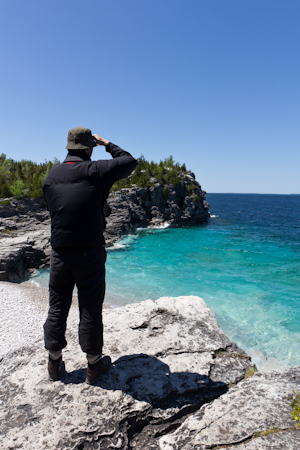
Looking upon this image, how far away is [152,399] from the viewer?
3203mm

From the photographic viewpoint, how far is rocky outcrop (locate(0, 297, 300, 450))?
254 centimetres

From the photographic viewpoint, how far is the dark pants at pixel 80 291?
9.73 feet

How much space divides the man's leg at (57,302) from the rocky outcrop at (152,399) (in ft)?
2.21

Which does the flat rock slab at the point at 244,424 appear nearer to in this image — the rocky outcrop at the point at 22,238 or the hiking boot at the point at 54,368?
the hiking boot at the point at 54,368

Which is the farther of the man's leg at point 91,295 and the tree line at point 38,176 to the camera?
the tree line at point 38,176

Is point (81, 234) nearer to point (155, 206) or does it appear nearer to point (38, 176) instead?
point (38, 176)

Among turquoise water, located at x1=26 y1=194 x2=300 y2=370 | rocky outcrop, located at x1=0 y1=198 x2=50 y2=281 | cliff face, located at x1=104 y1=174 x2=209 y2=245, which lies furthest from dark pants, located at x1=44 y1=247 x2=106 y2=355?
cliff face, located at x1=104 y1=174 x2=209 y2=245

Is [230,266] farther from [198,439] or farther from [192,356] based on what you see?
[198,439]

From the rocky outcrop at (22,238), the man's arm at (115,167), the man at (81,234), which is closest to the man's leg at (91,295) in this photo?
the man at (81,234)

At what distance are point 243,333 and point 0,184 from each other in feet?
87.0

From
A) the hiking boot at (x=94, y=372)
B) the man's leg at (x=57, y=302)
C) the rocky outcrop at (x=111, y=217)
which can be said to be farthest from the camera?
Answer: the rocky outcrop at (x=111, y=217)

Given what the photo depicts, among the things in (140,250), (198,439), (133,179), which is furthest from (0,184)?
(198,439)

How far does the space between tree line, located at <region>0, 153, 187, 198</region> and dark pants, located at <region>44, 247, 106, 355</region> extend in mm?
26025

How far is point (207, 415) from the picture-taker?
9.14 feet
